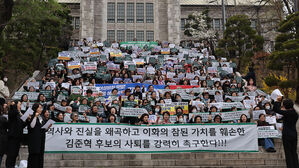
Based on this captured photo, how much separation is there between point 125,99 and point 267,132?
5.44m

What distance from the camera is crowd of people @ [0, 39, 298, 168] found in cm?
779

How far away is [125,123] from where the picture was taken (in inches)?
402

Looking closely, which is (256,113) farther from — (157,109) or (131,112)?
(131,112)

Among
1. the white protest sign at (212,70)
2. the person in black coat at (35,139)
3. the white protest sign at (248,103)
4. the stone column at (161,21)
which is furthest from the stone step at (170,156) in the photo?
the stone column at (161,21)

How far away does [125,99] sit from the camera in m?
12.7

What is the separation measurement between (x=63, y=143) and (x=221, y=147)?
4796mm

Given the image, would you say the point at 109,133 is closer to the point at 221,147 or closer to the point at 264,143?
the point at 221,147

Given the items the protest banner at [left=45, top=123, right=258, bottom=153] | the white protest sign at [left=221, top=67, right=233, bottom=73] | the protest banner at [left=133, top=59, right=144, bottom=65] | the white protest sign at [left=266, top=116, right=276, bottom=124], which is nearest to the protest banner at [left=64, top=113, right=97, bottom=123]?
the protest banner at [left=45, top=123, right=258, bottom=153]

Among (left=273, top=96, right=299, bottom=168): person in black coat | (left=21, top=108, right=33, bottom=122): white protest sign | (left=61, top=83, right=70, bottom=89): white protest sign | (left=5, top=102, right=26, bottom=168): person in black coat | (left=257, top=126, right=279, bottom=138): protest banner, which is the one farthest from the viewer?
(left=61, top=83, right=70, bottom=89): white protest sign

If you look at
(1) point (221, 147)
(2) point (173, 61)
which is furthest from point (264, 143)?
(2) point (173, 61)

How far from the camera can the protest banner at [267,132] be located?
10.0 metres

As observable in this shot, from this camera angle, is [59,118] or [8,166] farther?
[59,118]

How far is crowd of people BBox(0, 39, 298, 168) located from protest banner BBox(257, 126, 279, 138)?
0.18 metres

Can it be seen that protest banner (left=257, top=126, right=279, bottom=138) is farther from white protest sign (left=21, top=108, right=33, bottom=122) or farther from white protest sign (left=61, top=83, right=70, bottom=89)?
white protest sign (left=61, top=83, right=70, bottom=89)
